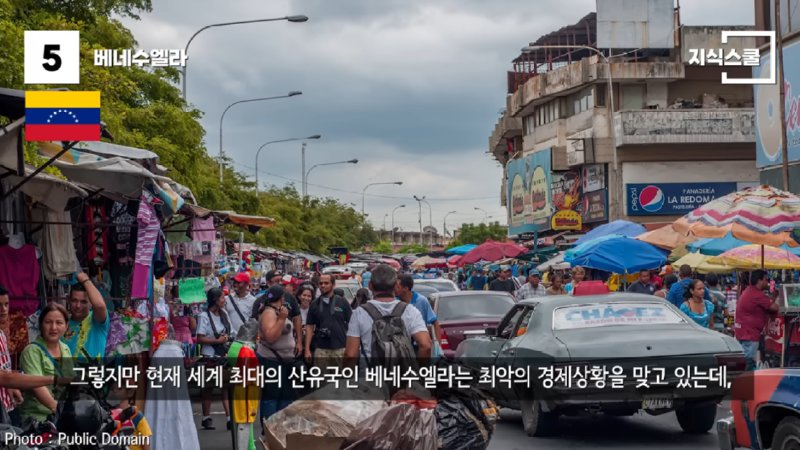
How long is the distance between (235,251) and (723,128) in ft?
78.4

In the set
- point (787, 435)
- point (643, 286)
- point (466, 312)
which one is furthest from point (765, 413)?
point (643, 286)

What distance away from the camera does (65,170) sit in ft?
37.9

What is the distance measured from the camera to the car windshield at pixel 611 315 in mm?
11484

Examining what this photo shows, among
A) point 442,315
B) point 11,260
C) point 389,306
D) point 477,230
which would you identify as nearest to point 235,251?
point 442,315

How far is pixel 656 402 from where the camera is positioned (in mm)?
10633

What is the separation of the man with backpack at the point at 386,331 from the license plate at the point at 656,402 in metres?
3.14

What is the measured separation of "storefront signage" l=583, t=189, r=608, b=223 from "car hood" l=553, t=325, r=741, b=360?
41455 millimetres

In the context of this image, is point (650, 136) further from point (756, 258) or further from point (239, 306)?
point (239, 306)

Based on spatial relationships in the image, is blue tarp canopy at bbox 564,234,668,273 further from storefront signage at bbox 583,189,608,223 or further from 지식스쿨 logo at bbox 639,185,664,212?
storefront signage at bbox 583,189,608,223

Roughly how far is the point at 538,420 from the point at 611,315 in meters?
1.35

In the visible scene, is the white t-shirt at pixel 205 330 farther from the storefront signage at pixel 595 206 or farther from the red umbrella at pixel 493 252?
the storefront signage at pixel 595 206

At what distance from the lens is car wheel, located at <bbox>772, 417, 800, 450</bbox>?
7.49 m

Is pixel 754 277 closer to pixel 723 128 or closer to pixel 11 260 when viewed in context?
pixel 11 260

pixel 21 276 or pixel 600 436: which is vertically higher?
pixel 21 276
